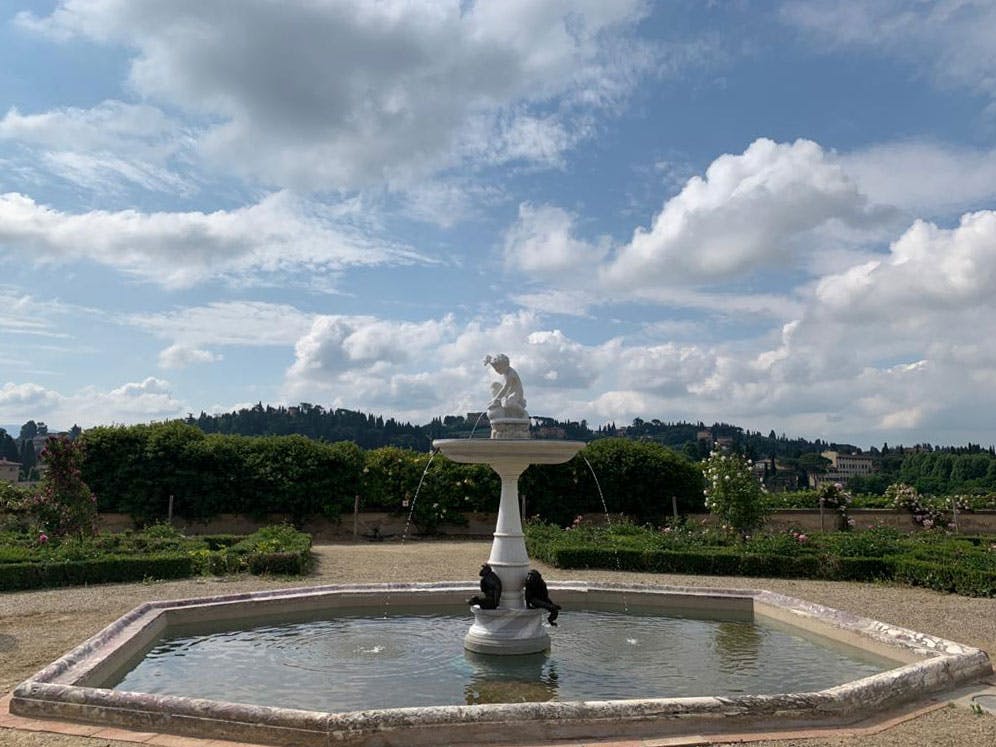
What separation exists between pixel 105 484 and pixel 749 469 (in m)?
19.8

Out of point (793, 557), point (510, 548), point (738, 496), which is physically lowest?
point (793, 557)

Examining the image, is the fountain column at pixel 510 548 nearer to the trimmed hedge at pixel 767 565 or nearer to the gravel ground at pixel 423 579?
the gravel ground at pixel 423 579

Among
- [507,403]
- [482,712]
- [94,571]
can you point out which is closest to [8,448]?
[94,571]

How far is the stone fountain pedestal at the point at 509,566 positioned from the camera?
350 inches

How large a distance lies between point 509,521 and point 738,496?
1014cm

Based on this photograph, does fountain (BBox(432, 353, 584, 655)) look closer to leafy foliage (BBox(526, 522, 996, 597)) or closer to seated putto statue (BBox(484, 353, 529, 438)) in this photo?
seated putto statue (BBox(484, 353, 529, 438))

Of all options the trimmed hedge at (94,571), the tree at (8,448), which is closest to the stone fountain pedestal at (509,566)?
the trimmed hedge at (94,571)

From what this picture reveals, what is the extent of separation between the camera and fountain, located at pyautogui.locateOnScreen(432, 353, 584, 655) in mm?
8906

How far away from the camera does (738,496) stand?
18.1 meters

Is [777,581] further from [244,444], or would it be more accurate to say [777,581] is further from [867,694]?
[244,444]

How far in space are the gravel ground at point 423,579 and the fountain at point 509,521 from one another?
148 inches

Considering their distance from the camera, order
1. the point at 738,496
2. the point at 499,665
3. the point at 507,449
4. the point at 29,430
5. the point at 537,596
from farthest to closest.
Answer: the point at 29,430
the point at 738,496
the point at 537,596
the point at 507,449
the point at 499,665

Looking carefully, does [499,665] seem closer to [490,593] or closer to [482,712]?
[490,593]

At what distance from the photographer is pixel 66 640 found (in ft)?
30.8
